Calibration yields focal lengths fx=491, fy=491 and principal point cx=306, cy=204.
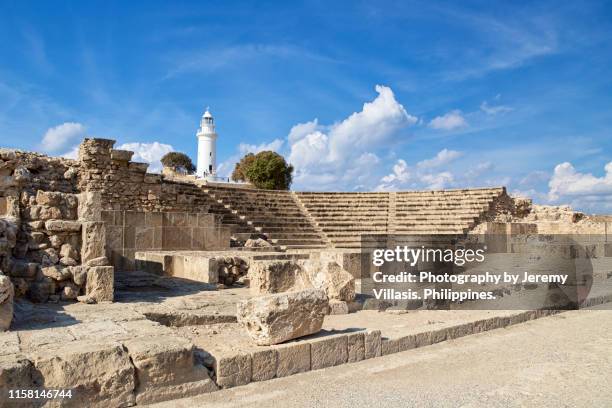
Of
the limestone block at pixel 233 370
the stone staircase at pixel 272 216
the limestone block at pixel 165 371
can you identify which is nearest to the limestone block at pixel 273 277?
the limestone block at pixel 233 370

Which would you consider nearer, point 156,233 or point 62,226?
point 62,226

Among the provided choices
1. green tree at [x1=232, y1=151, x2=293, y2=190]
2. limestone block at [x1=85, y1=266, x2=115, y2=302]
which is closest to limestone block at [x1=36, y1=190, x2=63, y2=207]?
limestone block at [x1=85, y1=266, x2=115, y2=302]

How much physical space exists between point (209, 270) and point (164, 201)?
351 inches

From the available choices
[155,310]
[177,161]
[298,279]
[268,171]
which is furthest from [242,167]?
[155,310]

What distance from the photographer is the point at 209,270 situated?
9.07m

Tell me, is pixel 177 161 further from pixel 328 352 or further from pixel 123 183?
pixel 328 352

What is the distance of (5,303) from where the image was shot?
4.46 m

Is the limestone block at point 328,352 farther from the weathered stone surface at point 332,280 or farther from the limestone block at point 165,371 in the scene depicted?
the weathered stone surface at point 332,280

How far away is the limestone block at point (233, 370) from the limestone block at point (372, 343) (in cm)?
143

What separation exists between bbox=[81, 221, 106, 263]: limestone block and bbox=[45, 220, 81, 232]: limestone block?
0.12 m

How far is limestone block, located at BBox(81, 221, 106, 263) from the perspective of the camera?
659cm

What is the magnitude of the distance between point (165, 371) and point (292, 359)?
4.05 ft

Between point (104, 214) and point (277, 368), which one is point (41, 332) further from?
point (104, 214)

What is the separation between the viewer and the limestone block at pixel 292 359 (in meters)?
4.56
